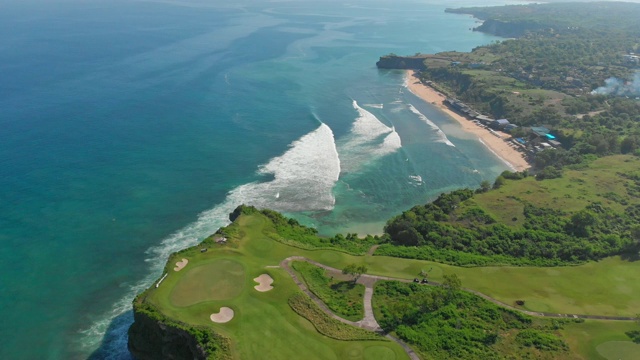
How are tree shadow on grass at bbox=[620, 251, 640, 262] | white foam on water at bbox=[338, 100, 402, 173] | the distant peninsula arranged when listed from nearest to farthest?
the distant peninsula, tree shadow on grass at bbox=[620, 251, 640, 262], white foam on water at bbox=[338, 100, 402, 173]

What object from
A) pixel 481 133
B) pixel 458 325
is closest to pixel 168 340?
pixel 458 325

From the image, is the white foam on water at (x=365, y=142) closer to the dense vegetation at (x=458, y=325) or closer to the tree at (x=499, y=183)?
the tree at (x=499, y=183)

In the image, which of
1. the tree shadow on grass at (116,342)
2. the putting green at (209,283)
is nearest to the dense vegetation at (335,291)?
the putting green at (209,283)

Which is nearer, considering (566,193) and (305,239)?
(305,239)

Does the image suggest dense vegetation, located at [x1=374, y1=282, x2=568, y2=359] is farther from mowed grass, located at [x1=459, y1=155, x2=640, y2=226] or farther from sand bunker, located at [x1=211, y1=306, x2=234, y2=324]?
mowed grass, located at [x1=459, y1=155, x2=640, y2=226]

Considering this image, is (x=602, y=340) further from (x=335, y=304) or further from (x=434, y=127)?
(x=434, y=127)

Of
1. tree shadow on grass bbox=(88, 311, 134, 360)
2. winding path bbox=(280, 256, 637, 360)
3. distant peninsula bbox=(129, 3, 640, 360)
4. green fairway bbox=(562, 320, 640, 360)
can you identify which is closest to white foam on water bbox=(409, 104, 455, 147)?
distant peninsula bbox=(129, 3, 640, 360)
